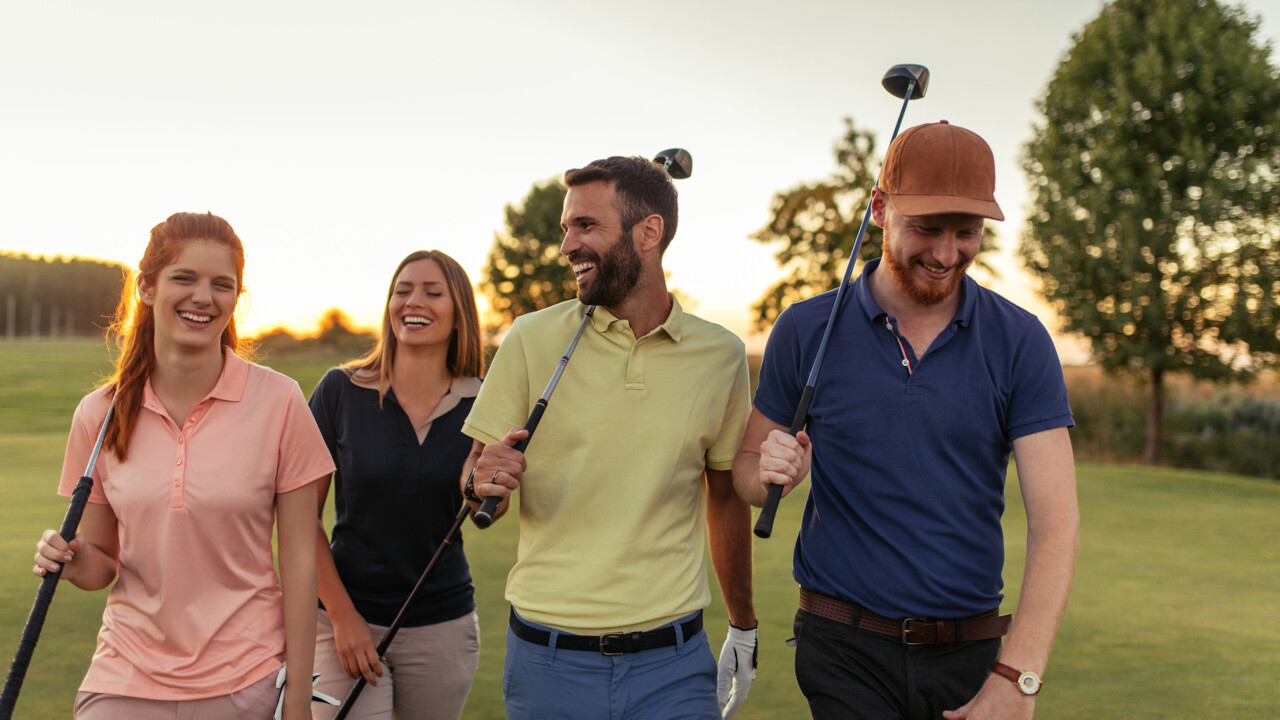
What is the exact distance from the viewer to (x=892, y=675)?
2580 millimetres

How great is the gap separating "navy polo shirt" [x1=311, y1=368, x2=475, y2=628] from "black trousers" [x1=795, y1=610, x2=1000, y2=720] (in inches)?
62.4

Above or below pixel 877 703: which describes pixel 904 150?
above

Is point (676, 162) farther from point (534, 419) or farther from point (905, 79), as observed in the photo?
point (534, 419)

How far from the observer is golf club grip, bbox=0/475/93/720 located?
95.2 inches

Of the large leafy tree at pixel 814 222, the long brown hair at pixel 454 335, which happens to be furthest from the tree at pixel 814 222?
the long brown hair at pixel 454 335

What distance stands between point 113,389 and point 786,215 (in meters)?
32.0

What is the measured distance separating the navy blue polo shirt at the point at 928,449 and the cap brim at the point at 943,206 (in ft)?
0.80

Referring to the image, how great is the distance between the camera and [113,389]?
278cm

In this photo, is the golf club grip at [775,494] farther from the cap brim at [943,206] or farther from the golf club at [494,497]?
the golf club at [494,497]

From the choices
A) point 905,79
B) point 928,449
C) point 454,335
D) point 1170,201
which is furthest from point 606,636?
point 1170,201

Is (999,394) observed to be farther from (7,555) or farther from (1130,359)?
(1130,359)

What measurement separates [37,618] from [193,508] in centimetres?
43

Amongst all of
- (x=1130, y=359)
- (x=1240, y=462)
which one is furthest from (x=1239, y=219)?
(x=1240, y=462)

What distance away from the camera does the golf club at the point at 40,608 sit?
2420mm
